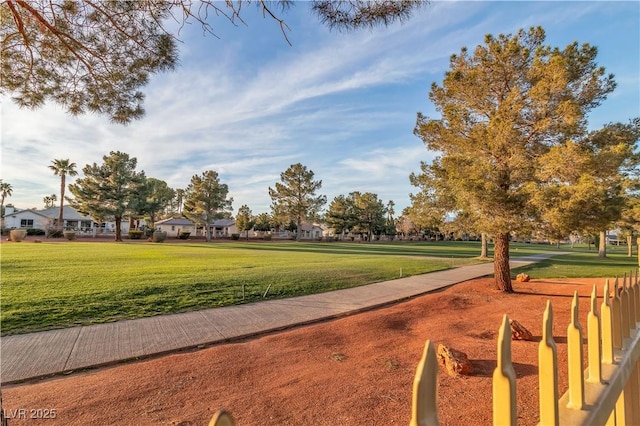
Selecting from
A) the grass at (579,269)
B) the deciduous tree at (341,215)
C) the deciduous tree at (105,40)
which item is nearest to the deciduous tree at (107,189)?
the deciduous tree at (341,215)

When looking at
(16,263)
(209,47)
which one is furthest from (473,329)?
(16,263)

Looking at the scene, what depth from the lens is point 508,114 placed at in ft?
28.5

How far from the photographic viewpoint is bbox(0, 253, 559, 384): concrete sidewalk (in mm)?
4320

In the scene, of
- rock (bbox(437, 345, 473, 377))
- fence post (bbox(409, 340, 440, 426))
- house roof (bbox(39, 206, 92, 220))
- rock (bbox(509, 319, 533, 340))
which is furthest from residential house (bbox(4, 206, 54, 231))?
fence post (bbox(409, 340, 440, 426))

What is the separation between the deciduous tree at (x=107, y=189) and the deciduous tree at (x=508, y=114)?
34850 mm

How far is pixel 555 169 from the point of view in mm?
7684

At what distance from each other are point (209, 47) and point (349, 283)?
7.91 m

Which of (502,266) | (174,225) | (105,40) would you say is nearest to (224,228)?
(174,225)

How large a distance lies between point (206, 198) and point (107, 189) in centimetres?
1159

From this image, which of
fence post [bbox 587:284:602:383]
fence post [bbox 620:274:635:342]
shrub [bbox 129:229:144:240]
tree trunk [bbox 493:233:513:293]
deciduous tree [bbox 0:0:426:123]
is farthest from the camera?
shrub [bbox 129:229:144:240]

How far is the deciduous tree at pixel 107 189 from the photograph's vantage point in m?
34.0

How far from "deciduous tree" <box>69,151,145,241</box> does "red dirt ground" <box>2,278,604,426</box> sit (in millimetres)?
35952

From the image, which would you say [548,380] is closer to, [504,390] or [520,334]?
[504,390]

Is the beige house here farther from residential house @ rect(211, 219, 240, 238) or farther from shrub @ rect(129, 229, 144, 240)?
residential house @ rect(211, 219, 240, 238)
